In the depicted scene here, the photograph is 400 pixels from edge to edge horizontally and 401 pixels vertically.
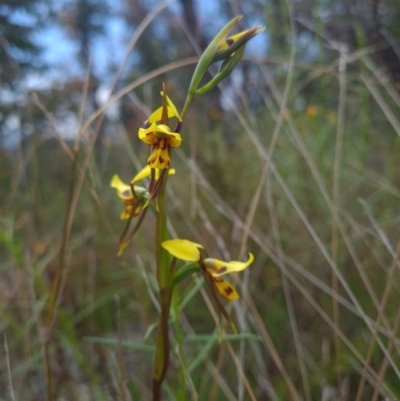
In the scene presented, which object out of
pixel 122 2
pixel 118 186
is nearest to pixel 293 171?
pixel 118 186

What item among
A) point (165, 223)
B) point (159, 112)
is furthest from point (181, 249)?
point (159, 112)

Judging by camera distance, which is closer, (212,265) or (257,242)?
(212,265)

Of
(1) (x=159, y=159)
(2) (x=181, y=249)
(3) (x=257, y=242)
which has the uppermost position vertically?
(1) (x=159, y=159)

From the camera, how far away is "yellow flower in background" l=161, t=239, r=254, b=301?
519 millimetres

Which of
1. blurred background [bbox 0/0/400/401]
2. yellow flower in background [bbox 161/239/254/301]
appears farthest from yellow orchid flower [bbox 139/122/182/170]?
blurred background [bbox 0/0/400/401]

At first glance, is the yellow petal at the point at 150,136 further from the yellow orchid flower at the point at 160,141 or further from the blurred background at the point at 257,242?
the blurred background at the point at 257,242

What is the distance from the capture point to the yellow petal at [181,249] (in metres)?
0.51

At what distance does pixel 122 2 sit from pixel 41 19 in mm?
6540

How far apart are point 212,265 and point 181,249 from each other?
0.06m

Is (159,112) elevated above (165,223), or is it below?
above

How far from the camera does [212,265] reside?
560mm

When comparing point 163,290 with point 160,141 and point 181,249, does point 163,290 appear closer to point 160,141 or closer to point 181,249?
point 181,249

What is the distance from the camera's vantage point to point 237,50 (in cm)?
56

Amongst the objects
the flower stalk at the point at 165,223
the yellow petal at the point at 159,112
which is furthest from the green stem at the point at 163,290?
the yellow petal at the point at 159,112
